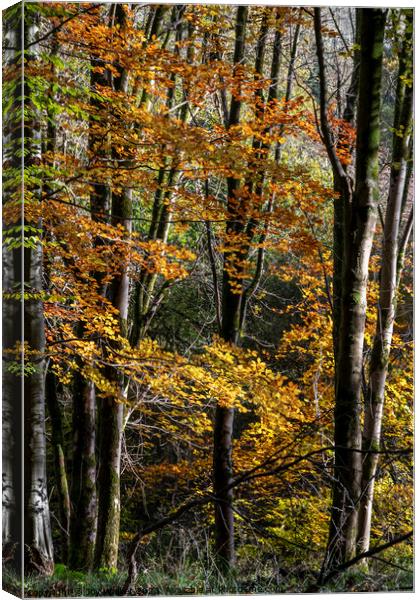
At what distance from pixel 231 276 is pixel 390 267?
1.17 metres

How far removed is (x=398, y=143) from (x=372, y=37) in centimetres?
77

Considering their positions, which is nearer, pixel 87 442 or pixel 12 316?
pixel 12 316

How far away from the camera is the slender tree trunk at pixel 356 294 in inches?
204

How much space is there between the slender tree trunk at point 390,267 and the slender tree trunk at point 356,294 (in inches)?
4.2

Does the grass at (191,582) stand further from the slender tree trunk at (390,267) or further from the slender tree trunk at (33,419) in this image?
the slender tree trunk at (390,267)

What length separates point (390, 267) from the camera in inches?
214

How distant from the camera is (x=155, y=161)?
535 centimetres

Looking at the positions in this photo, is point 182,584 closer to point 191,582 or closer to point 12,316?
point 191,582

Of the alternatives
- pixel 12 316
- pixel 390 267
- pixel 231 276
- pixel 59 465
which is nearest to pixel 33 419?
pixel 12 316

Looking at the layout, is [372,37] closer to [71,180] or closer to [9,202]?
Answer: [71,180]

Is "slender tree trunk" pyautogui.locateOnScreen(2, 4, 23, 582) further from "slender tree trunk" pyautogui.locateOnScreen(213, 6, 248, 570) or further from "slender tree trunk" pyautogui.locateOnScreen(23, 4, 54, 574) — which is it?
"slender tree trunk" pyautogui.locateOnScreen(213, 6, 248, 570)

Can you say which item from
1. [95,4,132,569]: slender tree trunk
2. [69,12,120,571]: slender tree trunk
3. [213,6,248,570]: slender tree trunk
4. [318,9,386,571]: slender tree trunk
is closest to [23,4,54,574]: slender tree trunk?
[69,12,120,571]: slender tree trunk

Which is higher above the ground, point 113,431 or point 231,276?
point 231,276

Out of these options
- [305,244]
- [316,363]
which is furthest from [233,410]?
[305,244]
